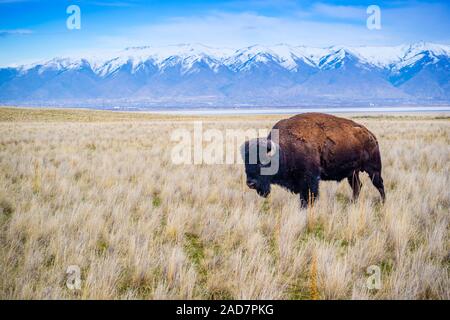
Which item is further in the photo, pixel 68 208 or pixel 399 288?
pixel 68 208

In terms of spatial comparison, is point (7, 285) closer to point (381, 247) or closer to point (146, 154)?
point (381, 247)

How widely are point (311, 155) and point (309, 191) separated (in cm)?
72

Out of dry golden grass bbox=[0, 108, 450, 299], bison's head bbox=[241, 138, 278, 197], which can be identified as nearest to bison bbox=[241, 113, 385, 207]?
bison's head bbox=[241, 138, 278, 197]

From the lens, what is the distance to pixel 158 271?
4.48 metres

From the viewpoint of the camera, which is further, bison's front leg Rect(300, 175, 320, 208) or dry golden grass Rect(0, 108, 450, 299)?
bison's front leg Rect(300, 175, 320, 208)

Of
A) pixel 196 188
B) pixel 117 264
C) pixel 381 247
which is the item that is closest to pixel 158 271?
pixel 117 264

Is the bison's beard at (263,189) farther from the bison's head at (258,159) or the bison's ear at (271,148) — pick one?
the bison's ear at (271,148)

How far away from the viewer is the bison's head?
6.97 meters

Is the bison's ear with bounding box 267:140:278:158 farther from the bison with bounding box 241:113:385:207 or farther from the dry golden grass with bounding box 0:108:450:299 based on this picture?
the dry golden grass with bounding box 0:108:450:299

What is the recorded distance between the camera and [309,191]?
720 cm

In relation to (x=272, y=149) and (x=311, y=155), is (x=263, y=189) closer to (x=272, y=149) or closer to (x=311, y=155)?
(x=272, y=149)

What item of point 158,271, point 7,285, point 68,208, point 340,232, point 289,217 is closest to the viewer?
point 7,285

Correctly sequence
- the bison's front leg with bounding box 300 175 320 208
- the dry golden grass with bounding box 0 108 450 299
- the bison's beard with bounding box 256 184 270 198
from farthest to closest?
the bison's front leg with bounding box 300 175 320 208, the bison's beard with bounding box 256 184 270 198, the dry golden grass with bounding box 0 108 450 299
